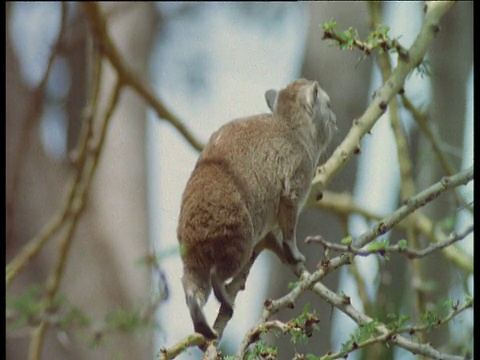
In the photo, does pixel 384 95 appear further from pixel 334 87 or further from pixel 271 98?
pixel 334 87

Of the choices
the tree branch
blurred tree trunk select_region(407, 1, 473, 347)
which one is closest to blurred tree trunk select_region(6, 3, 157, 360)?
blurred tree trunk select_region(407, 1, 473, 347)

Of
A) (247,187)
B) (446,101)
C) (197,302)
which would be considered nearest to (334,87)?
(446,101)

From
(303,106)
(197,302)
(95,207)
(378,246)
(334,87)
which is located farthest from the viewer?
(95,207)

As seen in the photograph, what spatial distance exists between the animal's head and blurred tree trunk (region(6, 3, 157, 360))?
1474mm

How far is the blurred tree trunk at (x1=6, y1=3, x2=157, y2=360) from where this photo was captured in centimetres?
363

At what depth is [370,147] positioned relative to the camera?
2.16 metres

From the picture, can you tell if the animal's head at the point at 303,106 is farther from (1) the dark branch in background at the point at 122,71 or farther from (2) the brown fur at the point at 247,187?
(1) the dark branch in background at the point at 122,71

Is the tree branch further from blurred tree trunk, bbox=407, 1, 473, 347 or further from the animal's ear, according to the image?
blurred tree trunk, bbox=407, 1, 473, 347

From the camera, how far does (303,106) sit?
84.0 inches

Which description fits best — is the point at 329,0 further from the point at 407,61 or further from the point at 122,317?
the point at 122,317

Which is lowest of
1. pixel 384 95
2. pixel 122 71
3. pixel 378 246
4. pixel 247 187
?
pixel 378 246

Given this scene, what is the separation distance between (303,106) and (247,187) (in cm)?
46
